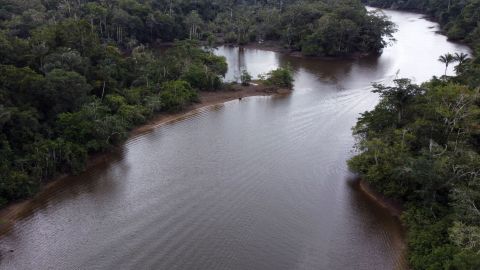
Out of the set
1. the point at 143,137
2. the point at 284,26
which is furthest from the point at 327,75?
the point at 143,137

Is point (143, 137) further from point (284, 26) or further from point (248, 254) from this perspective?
point (284, 26)

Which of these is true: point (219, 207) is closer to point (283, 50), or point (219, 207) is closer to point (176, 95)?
point (176, 95)

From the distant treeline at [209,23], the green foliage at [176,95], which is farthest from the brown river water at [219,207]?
the distant treeline at [209,23]

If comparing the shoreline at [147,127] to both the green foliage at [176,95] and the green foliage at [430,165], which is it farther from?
the green foliage at [430,165]

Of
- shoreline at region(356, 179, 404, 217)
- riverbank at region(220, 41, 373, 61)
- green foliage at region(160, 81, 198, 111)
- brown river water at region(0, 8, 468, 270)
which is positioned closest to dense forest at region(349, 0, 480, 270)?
shoreline at region(356, 179, 404, 217)

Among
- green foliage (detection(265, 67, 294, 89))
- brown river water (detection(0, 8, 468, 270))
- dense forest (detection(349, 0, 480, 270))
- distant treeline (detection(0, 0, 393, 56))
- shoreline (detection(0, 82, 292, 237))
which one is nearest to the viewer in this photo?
dense forest (detection(349, 0, 480, 270))

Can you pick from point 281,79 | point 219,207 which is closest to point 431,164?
point 219,207

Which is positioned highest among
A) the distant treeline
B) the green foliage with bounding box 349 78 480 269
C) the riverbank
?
the distant treeline

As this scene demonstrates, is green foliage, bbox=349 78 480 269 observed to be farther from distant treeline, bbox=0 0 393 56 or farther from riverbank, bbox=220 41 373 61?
distant treeline, bbox=0 0 393 56
